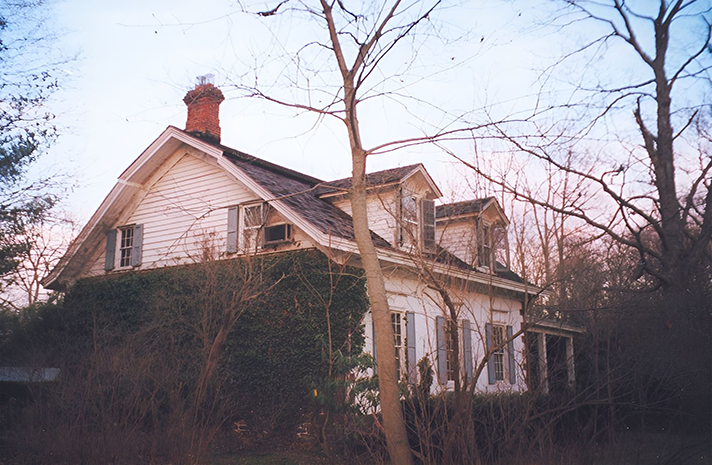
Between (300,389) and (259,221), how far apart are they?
4282 mm

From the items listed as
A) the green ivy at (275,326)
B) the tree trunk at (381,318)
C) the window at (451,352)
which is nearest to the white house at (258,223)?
the window at (451,352)

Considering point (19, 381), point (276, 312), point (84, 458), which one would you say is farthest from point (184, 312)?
point (84, 458)

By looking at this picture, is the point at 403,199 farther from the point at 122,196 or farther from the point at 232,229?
the point at 122,196

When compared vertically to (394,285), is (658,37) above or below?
above

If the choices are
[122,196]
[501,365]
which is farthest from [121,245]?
[501,365]

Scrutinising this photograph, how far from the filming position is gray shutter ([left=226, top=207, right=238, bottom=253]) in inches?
586

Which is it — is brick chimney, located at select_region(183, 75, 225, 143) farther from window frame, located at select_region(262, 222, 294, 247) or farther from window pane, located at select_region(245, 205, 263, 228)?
window frame, located at select_region(262, 222, 294, 247)

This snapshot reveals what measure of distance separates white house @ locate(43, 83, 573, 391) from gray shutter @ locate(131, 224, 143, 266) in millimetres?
32

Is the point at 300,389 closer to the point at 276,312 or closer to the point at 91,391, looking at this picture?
the point at 276,312

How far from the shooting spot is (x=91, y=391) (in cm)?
880

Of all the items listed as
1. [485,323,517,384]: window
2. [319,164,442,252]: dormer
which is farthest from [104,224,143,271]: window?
[485,323,517,384]: window

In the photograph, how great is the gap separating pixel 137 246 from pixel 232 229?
12.4 feet

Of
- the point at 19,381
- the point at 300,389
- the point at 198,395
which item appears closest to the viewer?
the point at 198,395

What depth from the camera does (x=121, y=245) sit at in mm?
17797
